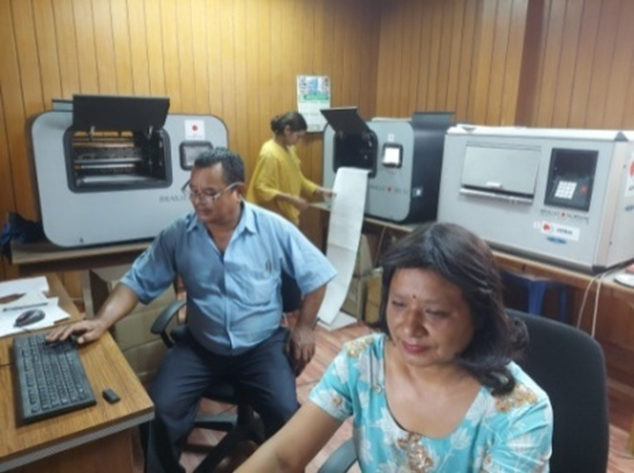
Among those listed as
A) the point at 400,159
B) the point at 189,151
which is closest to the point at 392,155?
the point at 400,159

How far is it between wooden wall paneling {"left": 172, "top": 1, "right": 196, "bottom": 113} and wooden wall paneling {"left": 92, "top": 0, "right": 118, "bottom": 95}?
1.37 ft

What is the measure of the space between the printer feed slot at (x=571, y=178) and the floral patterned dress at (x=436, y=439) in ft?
4.44

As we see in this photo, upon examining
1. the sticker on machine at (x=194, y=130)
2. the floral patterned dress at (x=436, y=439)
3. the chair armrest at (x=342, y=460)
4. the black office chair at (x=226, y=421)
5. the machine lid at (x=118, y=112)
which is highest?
the machine lid at (x=118, y=112)

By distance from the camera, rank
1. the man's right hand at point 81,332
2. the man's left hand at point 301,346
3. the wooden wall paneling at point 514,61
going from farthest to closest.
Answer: the wooden wall paneling at point 514,61, the man's left hand at point 301,346, the man's right hand at point 81,332

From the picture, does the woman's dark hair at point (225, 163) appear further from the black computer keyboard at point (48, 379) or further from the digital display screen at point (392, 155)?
the digital display screen at point (392, 155)

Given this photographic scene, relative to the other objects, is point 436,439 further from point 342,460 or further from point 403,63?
point 403,63

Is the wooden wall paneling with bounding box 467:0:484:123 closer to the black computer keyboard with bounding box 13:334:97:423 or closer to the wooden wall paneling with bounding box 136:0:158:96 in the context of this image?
the wooden wall paneling with bounding box 136:0:158:96

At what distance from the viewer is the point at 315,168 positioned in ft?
13.2

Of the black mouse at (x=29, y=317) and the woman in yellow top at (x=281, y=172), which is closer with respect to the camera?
the black mouse at (x=29, y=317)

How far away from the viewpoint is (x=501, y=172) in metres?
2.23

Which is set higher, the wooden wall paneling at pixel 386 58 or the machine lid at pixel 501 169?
the wooden wall paneling at pixel 386 58

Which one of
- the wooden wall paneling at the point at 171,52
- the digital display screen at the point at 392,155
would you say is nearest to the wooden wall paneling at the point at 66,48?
the wooden wall paneling at the point at 171,52

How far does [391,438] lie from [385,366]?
133mm

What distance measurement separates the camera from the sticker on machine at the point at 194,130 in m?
2.40
